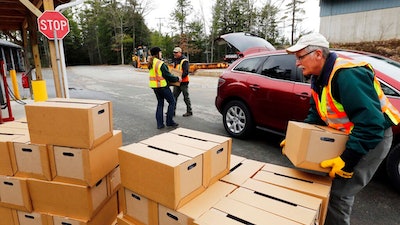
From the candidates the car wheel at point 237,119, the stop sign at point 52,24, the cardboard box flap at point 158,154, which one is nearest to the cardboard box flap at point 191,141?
the cardboard box flap at point 158,154

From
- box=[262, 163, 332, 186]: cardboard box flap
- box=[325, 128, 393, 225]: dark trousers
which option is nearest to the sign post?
box=[262, 163, 332, 186]: cardboard box flap

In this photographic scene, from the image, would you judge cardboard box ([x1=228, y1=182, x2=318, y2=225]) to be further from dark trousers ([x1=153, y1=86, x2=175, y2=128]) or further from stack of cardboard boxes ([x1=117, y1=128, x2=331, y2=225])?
dark trousers ([x1=153, y1=86, x2=175, y2=128])

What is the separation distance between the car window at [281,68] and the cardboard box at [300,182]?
2178 millimetres

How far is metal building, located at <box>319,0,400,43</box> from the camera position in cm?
2117

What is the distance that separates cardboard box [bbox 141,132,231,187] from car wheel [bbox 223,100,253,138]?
255cm

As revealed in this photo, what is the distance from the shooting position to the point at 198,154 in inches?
71.9

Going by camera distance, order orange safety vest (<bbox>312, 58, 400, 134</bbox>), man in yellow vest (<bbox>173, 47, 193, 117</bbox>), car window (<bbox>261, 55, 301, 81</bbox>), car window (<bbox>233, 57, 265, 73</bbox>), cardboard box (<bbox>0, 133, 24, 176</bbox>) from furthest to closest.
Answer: man in yellow vest (<bbox>173, 47, 193, 117</bbox>), car window (<bbox>233, 57, 265, 73</bbox>), car window (<bbox>261, 55, 301, 81</bbox>), cardboard box (<bbox>0, 133, 24, 176</bbox>), orange safety vest (<bbox>312, 58, 400, 134</bbox>)

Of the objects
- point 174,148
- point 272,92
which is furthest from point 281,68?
point 174,148

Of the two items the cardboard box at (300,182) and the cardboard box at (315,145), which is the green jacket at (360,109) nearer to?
the cardboard box at (315,145)

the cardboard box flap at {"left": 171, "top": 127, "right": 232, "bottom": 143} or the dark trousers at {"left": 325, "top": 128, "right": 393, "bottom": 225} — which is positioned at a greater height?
the cardboard box flap at {"left": 171, "top": 127, "right": 232, "bottom": 143}

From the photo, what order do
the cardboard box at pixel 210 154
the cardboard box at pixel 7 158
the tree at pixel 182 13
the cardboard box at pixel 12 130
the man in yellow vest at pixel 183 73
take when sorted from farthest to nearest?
1. the tree at pixel 182 13
2. the man in yellow vest at pixel 183 73
3. the cardboard box at pixel 12 130
4. the cardboard box at pixel 7 158
5. the cardboard box at pixel 210 154

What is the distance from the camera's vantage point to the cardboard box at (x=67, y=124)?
2.02 metres

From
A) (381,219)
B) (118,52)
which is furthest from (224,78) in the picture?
(118,52)

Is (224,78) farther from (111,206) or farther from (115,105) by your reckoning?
(115,105)
